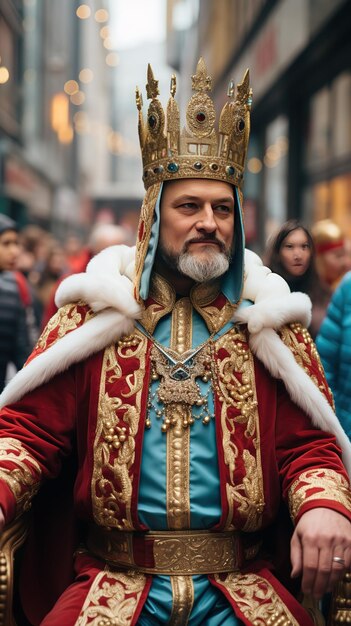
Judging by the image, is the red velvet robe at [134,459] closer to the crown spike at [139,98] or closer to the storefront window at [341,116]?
the crown spike at [139,98]

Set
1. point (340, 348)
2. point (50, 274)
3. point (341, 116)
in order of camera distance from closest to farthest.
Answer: point (340, 348) < point (50, 274) < point (341, 116)

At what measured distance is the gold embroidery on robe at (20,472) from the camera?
10.0 ft

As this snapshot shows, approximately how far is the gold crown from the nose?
0.14 meters

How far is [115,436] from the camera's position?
10.5 feet

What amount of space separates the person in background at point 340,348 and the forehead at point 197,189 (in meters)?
1.27

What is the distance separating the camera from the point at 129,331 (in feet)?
11.0

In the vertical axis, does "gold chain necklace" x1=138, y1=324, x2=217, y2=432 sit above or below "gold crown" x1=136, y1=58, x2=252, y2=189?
below

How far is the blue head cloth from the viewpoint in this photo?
11.0 ft

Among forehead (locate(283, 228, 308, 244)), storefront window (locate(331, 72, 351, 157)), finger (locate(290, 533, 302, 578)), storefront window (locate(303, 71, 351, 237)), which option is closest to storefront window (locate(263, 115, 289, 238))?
storefront window (locate(303, 71, 351, 237))

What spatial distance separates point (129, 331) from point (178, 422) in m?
0.38

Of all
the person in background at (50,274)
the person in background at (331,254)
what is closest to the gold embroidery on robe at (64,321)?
the person in background at (331,254)

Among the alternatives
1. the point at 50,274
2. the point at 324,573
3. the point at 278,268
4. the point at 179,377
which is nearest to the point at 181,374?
the point at 179,377

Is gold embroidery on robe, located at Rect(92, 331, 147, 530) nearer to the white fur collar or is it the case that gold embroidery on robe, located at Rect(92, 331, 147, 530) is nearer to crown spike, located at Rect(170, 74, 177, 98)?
the white fur collar

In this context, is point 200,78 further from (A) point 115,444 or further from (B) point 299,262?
(A) point 115,444
